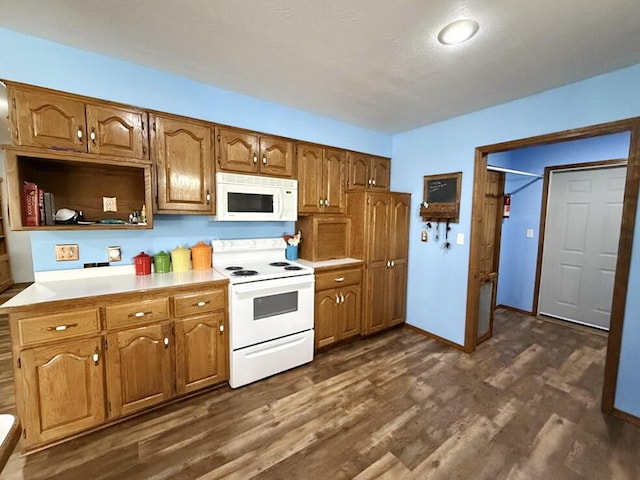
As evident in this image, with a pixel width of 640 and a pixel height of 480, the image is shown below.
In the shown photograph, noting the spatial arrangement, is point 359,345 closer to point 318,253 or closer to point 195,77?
point 318,253

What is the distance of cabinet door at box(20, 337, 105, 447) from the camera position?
1.61 meters

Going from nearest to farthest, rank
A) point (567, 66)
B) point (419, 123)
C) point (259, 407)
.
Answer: point (567, 66), point (259, 407), point (419, 123)

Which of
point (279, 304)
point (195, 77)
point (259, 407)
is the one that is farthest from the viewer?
point (279, 304)

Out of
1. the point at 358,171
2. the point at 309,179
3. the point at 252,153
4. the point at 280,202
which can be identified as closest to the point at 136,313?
the point at 280,202

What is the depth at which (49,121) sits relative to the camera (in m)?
1.81

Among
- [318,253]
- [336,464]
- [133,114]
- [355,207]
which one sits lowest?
[336,464]

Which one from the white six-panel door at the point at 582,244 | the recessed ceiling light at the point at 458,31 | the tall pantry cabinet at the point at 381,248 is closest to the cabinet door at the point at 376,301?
→ the tall pantry cabinet at the point at 381,248

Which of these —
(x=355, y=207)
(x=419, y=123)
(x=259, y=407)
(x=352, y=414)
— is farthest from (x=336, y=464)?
(x=419, y=123)

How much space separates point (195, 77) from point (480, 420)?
11.5ft

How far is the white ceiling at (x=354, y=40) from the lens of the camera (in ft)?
4.79

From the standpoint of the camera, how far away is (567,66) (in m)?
1.94

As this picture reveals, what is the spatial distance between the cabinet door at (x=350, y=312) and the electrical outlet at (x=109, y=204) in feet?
7.29

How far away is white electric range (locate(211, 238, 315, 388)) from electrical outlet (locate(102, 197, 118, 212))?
32.2 inches

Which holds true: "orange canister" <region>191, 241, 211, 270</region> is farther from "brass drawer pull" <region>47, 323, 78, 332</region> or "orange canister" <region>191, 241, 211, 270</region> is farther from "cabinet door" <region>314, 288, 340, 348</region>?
"cabinet door" <region>314, 288, 340, 348</region>
